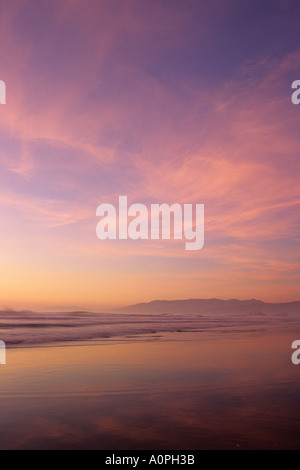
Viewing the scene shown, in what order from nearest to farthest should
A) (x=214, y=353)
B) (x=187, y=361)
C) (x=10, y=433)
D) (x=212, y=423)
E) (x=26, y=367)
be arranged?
1. (x=10, y=433)
2. (x=212, y=423)
3. (x=26, y=367)
4. (x=187, y=361)
5. (x=214, y=353)

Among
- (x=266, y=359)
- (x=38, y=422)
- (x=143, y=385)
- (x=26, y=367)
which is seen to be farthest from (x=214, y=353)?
(x=38, y=422)

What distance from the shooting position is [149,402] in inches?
313

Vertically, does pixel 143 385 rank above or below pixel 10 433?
above

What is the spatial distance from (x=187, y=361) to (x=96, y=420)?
21.7ft

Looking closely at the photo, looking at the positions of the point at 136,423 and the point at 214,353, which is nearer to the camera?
the point at 136,423

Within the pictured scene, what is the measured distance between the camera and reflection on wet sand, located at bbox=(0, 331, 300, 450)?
5.86 meters

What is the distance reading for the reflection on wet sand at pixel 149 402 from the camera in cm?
586

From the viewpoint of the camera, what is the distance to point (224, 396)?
8422mm

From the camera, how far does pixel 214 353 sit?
580 inches
